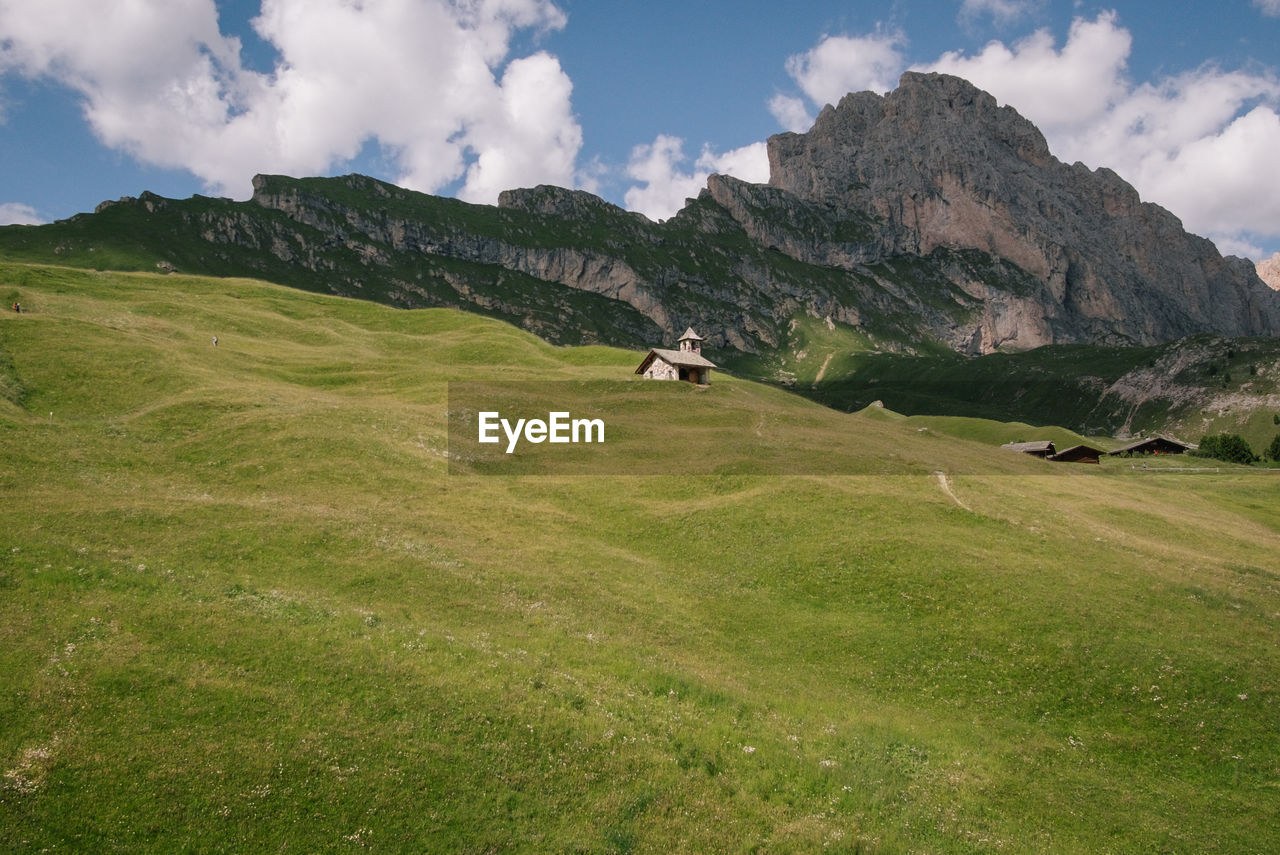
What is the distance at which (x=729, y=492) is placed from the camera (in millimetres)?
46875

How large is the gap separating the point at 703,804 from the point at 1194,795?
1506 cm

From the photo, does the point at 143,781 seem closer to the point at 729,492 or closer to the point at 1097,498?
the point at 729,492

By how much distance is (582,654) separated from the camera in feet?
74.5

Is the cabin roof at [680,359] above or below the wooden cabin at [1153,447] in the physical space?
above

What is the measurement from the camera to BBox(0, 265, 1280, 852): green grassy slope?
47.4 feet

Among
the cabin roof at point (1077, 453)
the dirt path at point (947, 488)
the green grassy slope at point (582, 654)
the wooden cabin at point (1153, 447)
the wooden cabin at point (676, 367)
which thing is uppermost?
the wooden cabin at point (676, 367)

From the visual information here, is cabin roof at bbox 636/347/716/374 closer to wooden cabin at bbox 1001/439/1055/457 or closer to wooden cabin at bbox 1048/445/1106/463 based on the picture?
wooden cabin at bbox 1001/439/1055/457

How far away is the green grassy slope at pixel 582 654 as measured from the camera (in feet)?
47.4

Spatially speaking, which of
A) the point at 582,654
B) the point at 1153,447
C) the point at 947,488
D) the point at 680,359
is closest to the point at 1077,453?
the point at 1153,447

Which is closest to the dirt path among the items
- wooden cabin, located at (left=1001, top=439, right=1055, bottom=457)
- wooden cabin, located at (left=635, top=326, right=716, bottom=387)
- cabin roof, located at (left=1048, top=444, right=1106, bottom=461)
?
wooden cabin, located at (left=635, top=326, right=716, bottom=387)

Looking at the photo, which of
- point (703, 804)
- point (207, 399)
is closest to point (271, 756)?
point (703, 804)

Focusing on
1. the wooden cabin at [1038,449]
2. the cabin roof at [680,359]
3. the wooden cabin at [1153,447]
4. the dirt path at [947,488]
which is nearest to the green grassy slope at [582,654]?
the dirt path at [947,488]

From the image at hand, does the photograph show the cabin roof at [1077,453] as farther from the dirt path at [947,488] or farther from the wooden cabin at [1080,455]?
the dirt path at [947,488]

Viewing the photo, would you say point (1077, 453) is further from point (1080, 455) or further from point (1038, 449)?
point (1038, 449)
